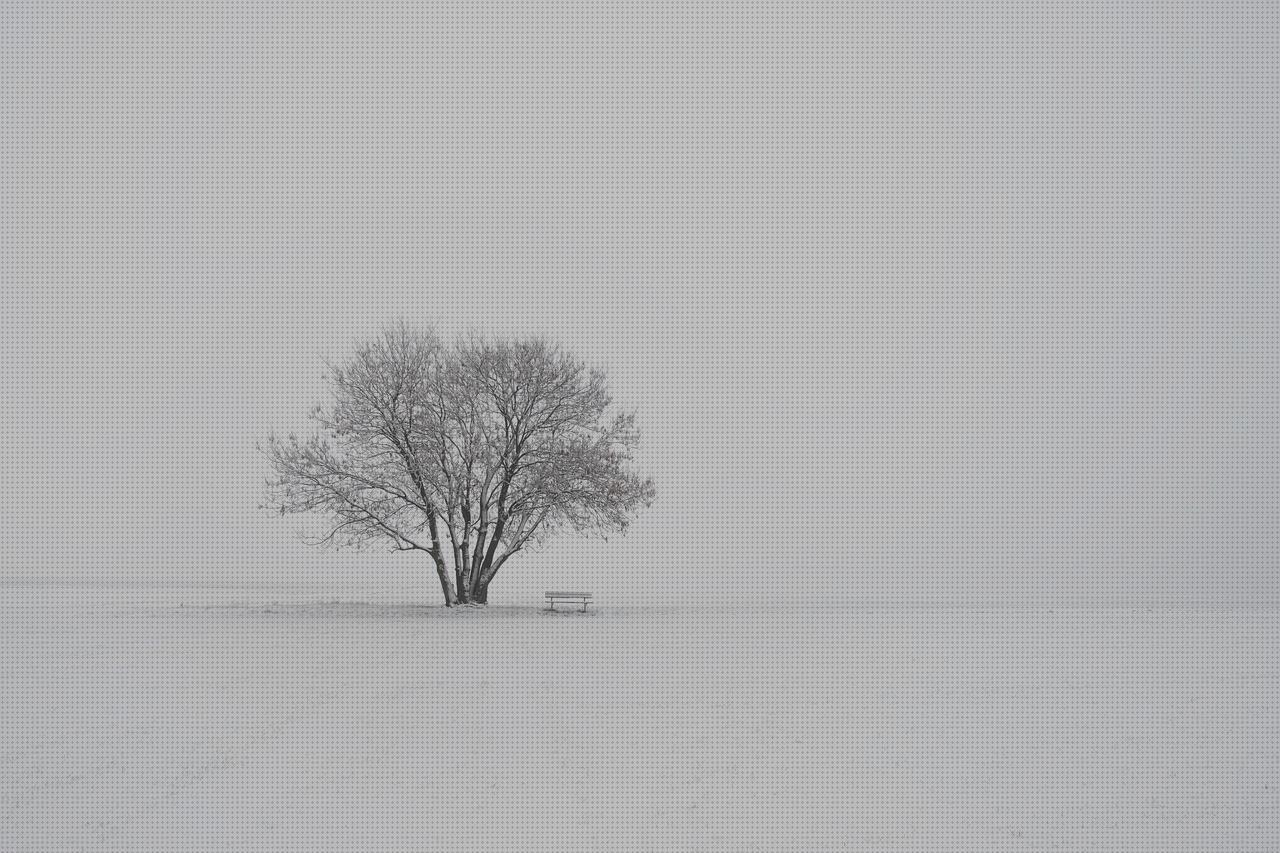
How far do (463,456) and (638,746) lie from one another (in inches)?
991

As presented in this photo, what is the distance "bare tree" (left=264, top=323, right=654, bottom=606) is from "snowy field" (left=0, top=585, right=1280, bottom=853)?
12540mm

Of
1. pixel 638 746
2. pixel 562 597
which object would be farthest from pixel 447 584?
pixel 638 746

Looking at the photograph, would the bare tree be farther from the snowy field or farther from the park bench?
the snowy field

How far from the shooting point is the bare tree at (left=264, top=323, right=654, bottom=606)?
127ft

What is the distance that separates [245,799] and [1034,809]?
40.4ft

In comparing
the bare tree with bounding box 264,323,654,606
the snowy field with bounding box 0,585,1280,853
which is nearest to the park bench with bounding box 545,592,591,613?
the bare tree with bounding box 264,323,654,606

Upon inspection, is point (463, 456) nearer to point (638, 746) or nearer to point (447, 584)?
point (447, 584)

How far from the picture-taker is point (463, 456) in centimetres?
3931

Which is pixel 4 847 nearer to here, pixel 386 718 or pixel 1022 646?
pixel 386 718

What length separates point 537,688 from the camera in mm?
19703

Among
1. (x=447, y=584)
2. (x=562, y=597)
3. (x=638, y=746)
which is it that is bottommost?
(x=638, y=746)

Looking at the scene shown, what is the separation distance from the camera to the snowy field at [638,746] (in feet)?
43.6

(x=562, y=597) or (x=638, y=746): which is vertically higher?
(x=562, y=597)

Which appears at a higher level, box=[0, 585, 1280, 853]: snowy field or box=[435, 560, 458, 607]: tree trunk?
box=[435, 560, 458, 607]: tree trunk
